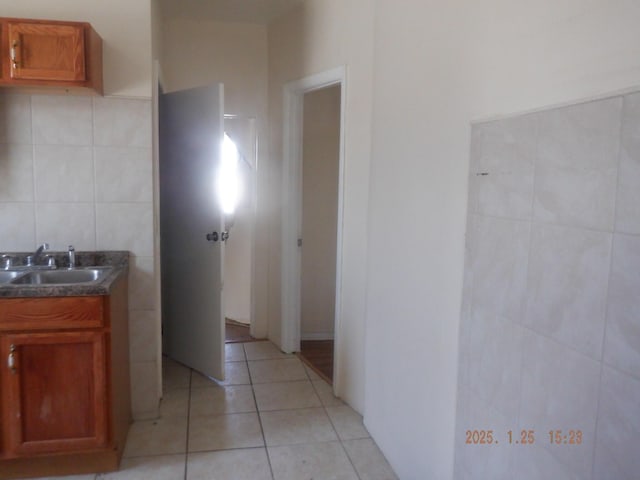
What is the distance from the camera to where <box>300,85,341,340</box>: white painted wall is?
14.1ft

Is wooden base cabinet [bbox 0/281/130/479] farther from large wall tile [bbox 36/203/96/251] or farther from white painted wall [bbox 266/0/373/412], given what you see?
white painted wall [bbox 266/0/373/412]

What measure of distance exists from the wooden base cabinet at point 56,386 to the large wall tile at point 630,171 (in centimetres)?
206

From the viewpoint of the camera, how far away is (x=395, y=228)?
95.3 inches

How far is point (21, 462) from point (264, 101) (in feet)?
9.89

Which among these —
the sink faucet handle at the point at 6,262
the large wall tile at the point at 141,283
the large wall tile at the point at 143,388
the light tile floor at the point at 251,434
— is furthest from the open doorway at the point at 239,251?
the sink faucet handle at the point at 6,262

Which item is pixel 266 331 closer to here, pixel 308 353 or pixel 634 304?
pixel 308 353

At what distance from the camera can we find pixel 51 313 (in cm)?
224

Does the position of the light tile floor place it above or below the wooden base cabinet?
below

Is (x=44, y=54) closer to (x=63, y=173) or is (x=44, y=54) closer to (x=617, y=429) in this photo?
(x=63, y=173)

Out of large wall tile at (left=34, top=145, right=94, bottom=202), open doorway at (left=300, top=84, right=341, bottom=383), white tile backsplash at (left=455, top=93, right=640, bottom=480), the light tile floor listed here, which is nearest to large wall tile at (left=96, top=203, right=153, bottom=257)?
large wall tile at (left=34, top=145, right=94, bottom=202)

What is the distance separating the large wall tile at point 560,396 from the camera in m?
1.15

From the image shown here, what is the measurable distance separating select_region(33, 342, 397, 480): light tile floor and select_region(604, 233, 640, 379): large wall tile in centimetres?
160

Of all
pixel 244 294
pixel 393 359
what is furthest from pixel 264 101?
pixel 393 359

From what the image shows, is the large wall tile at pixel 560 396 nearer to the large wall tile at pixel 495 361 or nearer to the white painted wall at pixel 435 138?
the large wall tile at pixel 495 361
